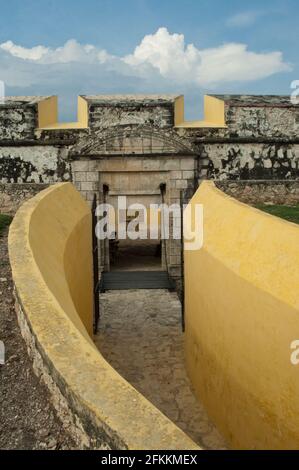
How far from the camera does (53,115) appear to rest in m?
13.8

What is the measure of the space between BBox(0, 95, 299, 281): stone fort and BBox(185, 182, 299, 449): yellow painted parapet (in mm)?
5764

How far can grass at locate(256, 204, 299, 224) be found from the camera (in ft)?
29.1

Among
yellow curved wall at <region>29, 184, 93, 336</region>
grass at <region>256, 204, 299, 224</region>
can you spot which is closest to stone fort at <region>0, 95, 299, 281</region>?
grass at <region>256, 204, 299, 224</region>

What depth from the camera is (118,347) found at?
305 inches

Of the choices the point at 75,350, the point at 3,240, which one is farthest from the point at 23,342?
the point at 3,240

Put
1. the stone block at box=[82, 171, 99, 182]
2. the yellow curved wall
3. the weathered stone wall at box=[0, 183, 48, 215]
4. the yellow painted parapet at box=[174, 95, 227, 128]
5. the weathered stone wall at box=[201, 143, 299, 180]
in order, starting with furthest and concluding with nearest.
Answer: the yellow painted parapet at box=[174, 95, 227, 128], the weathered stone wall at box=[201, 143, 299, 180], the stone block at box=[82, 171, 99, 182], the weathered stone wall at box=[0, 183, 48, 215], the yellow curved wall

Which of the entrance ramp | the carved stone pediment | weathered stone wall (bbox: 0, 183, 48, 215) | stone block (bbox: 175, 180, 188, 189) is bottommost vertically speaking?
the entrance ramp

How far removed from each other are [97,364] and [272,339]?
72.3 inches

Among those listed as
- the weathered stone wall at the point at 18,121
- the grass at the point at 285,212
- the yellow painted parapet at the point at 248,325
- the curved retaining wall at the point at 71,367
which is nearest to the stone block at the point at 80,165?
the weathered stone wall at the point at 18,121

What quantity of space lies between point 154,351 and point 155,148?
212 inches

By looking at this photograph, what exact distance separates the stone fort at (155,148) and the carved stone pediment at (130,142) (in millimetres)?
23

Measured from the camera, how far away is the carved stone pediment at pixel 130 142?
37.3 feet

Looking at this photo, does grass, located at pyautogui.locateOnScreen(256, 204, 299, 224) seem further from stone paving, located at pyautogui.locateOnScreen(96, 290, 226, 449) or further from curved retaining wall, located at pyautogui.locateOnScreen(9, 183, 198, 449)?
curved retaining wall, located at pyautogui.locateOnScreen(9, 183, 198, 449)

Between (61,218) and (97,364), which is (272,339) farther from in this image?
(61,218)
